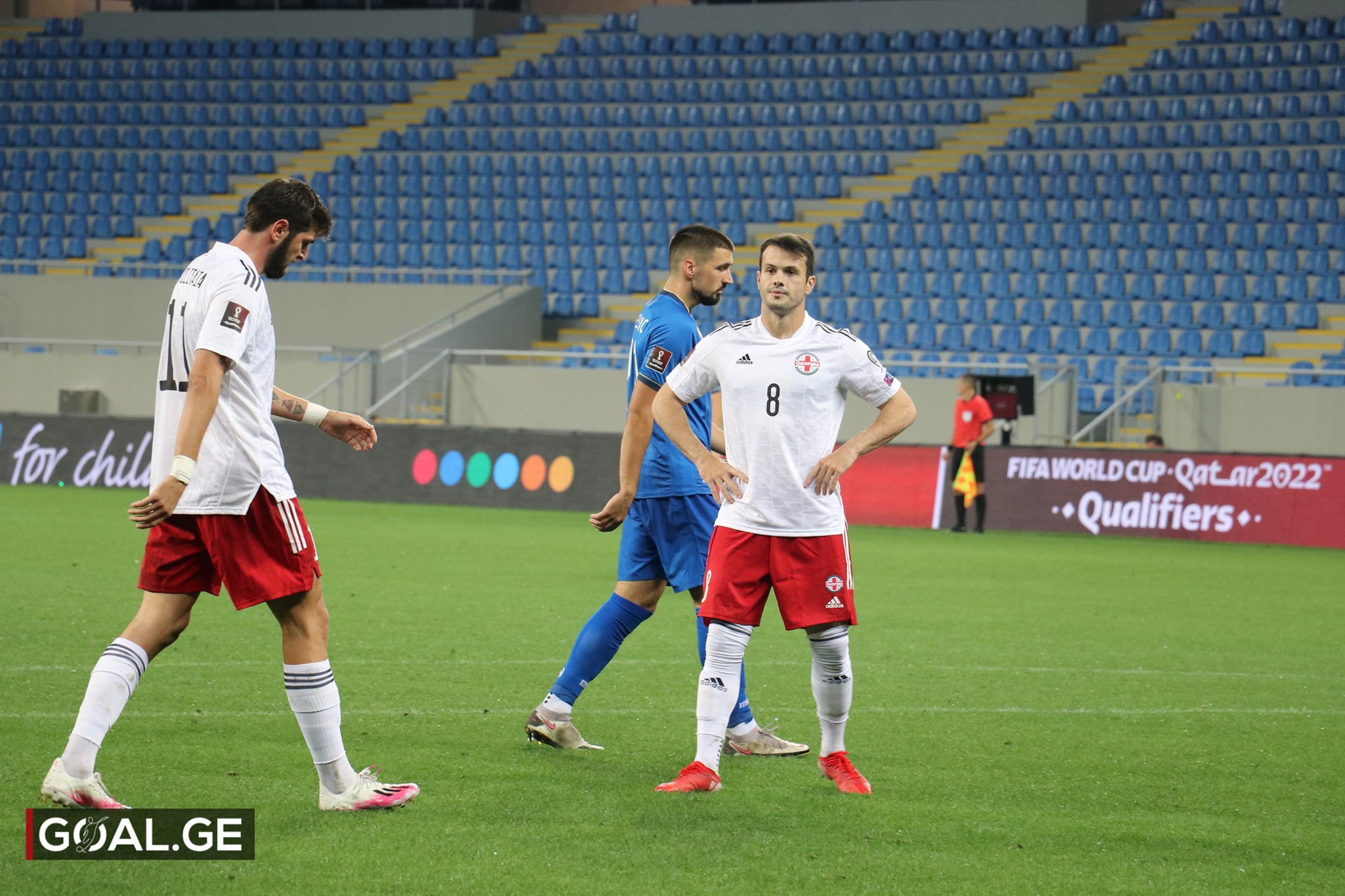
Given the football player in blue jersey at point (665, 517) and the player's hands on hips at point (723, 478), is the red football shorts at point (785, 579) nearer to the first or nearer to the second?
the player's hands on hips at point (723, 478)

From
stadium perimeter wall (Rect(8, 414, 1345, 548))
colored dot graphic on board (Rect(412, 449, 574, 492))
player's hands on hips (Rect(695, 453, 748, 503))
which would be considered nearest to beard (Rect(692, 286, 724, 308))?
player's hands on hips (Rect(695, 453, 748, 503))

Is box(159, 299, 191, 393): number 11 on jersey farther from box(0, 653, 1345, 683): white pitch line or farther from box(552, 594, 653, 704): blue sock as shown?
box(0, 653, 1345, 683): white pitch line

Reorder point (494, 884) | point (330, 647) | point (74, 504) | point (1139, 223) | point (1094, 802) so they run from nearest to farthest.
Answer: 1. point (494, 884)
2. point (1094, 802)
3. point (330, 647)
4. point (74, 504)
5. point (1139, 223)

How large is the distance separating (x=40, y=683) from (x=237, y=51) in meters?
30.9

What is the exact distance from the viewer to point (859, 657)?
332 inches

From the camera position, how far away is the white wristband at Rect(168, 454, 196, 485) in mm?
4453

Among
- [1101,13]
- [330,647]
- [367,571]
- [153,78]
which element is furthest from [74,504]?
[1101,13]

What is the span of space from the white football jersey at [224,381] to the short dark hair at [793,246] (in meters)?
1.75

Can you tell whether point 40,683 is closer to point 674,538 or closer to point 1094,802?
point 674,538

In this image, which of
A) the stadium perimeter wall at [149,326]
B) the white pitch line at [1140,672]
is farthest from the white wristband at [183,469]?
the stadium perimeter wall at [149,326]

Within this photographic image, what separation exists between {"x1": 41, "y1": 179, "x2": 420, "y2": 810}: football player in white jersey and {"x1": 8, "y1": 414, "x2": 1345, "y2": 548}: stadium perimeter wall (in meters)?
12.8

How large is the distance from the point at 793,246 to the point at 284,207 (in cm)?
175

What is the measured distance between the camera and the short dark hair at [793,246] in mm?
5250

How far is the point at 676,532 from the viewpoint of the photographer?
6.01m
